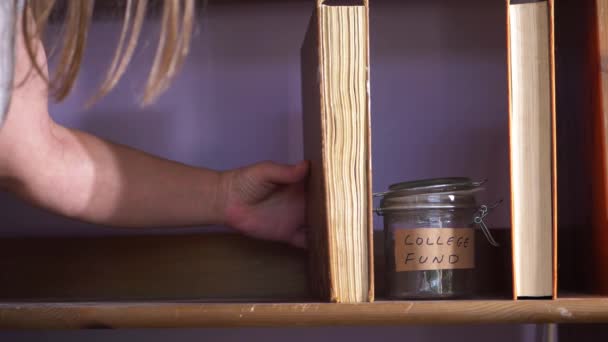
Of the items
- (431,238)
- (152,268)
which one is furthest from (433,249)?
(152,268)

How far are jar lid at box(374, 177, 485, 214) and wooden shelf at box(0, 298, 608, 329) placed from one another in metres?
0.15

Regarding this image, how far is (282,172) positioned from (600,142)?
39 centimetres

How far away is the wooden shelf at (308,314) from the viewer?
2.32ft

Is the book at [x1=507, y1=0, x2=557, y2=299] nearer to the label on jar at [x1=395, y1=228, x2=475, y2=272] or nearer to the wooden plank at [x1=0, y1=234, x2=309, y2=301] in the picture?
the label on jar at [x1=395, y1=228, x2=475, y2=272]

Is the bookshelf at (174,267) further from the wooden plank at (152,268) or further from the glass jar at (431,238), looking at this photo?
the glass jar at (431,238)

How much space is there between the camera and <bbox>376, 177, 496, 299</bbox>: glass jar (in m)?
0.78

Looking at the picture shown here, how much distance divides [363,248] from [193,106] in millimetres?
480

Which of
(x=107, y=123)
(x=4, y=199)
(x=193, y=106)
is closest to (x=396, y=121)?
(x=193, y=106)

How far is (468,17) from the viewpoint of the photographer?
43.2 inches

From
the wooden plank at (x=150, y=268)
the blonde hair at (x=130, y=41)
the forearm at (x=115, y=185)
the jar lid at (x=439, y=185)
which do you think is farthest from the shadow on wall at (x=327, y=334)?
the blonde hair at (x=130, y=41)

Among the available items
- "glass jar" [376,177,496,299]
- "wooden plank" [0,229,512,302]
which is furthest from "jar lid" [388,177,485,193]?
"wooden plank" [0,229,512,302]

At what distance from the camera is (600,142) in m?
0.81

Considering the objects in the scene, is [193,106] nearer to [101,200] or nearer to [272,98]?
[272,98]

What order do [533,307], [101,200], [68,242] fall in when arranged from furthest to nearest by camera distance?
1. [68,242]
2. [101,200]
3. [533,307]
